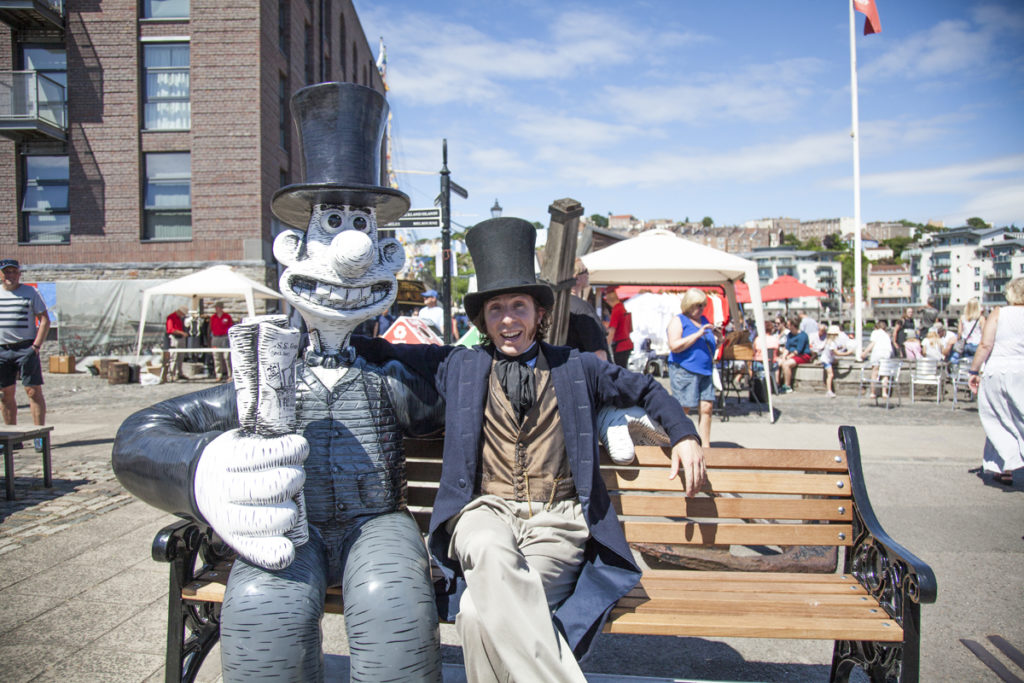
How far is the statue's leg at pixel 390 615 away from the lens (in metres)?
1.77

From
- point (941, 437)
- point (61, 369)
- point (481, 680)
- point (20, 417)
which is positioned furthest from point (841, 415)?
point (61, 369)

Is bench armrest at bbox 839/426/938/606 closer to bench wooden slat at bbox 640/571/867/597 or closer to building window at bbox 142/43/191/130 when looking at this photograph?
Result: bench wooden slat at bbox 640/571/867/597

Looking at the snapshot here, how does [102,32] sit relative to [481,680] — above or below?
above

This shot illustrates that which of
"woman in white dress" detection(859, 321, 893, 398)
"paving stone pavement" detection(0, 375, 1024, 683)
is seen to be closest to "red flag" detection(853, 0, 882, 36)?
"woman in white dress" detection(859, 321, 893, 398)

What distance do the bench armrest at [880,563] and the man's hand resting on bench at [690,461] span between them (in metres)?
0.63

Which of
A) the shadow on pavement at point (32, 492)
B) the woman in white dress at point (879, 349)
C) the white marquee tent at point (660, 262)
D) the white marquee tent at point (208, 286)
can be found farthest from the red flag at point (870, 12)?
the shadow on pavement at point (32, 492)

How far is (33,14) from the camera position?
16.0 meters

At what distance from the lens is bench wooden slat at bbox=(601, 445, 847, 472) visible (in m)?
2.60

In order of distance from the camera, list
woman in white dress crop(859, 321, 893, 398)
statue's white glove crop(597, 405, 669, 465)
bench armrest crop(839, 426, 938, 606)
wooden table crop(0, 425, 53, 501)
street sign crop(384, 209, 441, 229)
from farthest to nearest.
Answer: woman in white dress crop(859, 321, 893, 398) < street sign crop(384, 209, 441, 229) < wooden table crop(0, 425, 53, 501) < statue's white glove crop(597, 405, 669, 465) < bench armrest crop(839, 426, 938, 606)

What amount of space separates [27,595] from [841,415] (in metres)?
9.53

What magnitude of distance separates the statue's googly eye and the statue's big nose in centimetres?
10

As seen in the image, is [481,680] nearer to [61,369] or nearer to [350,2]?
[61,369]

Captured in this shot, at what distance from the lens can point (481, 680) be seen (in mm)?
1876

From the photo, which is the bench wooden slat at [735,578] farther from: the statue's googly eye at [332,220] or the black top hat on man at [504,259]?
the statue's googly eye at [332,220]
